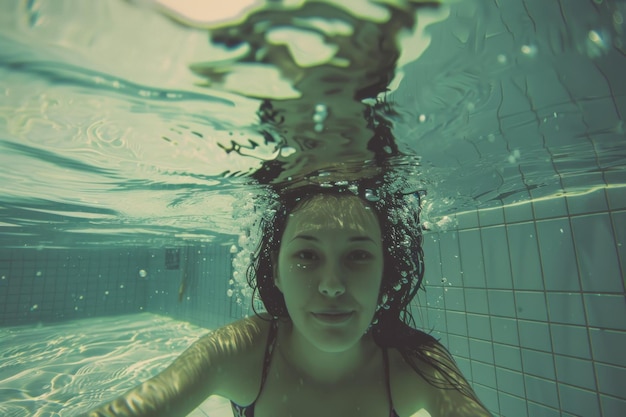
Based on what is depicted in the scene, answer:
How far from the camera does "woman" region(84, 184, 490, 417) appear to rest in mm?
1987

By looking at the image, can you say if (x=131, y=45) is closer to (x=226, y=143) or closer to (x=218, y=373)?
(x=226, y=143)

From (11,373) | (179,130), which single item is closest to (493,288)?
(179,130)

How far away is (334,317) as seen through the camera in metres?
1.97

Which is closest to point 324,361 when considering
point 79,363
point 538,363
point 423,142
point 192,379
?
point 192,379

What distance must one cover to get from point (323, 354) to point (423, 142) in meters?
2.39

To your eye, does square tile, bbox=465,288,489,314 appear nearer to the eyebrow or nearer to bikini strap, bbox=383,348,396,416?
bikini strap, bbox=383,348,396,416

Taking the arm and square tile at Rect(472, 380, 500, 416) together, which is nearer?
the arm

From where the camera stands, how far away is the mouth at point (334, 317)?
77.4 inches

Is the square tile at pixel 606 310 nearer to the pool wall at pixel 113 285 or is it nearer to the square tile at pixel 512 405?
the square tile at pixel 512 405

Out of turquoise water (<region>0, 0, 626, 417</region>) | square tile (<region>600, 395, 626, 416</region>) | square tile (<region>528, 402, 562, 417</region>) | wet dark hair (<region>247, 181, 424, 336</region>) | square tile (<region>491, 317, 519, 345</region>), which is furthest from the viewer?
square tile (<region>491, 317, 519, 345</region>)

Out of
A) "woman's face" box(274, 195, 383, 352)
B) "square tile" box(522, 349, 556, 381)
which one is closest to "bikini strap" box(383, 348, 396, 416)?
"woman's face" box(274, 195, 383, 352)

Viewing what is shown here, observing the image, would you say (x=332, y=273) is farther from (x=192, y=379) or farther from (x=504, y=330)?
(x=504, y=330)

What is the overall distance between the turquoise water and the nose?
4.50 feet

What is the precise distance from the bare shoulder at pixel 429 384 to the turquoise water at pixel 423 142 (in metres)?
2.04
